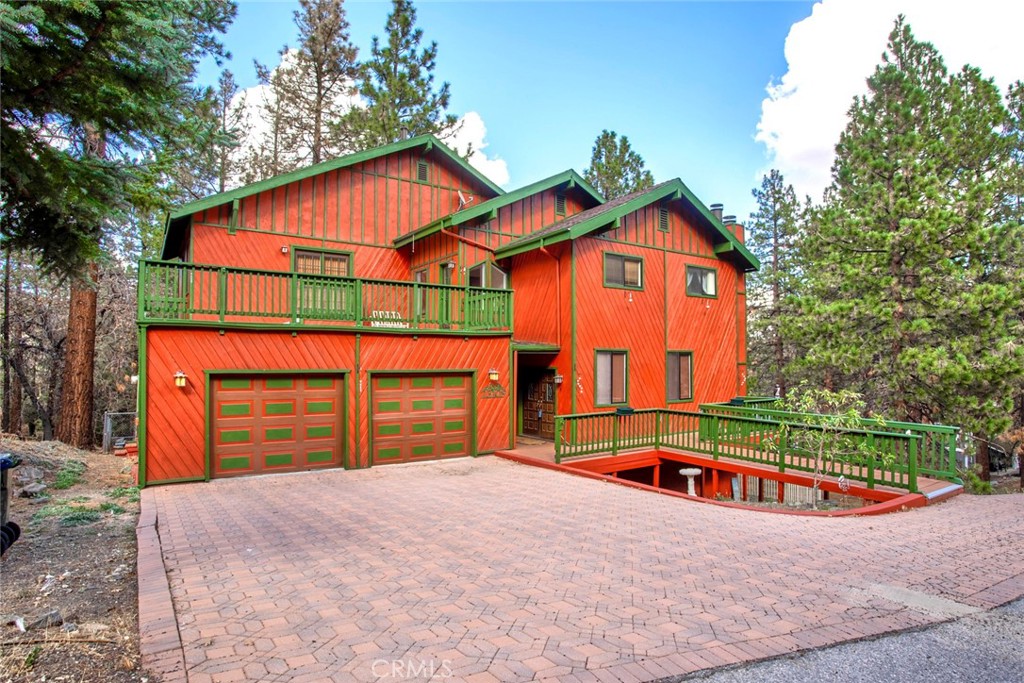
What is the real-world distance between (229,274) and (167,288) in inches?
46.0

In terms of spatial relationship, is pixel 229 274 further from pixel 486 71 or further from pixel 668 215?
pixel 486 71

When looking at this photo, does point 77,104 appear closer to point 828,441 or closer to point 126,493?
point 126,493

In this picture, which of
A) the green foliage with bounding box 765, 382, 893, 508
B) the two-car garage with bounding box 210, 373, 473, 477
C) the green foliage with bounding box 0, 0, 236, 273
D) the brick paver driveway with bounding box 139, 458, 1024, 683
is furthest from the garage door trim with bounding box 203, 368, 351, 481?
the green foliage with bounding box 765, 382, 893, 508

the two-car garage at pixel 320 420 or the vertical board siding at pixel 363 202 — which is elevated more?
the vertical board siding at pixel 363 202

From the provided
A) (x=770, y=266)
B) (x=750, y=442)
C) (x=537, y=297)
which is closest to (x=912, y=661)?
(x=750, y=442)

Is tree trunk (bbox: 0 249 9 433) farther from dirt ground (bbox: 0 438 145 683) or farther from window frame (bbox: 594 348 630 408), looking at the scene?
window frame (bbox: 594 348 630 408)

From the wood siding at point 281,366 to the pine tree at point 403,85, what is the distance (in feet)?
49.5

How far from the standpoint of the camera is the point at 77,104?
19.6ft

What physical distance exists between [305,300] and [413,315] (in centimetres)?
217

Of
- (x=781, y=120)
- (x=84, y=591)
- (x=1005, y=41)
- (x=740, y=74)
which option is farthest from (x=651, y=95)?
(x=84, y=591)

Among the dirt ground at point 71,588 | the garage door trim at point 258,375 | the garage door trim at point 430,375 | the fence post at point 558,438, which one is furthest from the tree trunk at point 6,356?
the fence post at point 558,438

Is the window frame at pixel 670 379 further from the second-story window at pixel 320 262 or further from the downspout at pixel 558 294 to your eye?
the second-story window at pixel 320 262

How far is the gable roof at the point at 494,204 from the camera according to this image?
513 inches

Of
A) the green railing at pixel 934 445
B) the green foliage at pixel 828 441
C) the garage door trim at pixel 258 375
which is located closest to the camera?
the green railing at pixel 934 445
